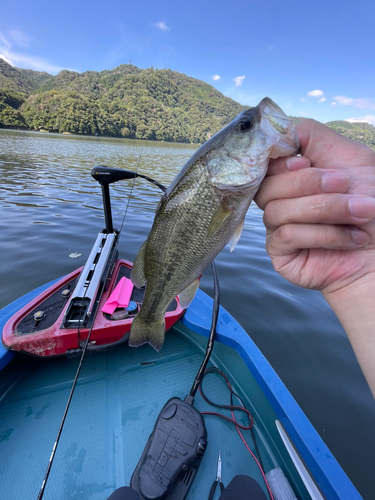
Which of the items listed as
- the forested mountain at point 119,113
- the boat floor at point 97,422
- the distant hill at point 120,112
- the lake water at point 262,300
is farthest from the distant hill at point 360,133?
the distant hill at point 120,112

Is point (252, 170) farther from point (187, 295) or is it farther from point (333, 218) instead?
point (187, 295)

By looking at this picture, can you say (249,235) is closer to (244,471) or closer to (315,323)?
(315,323)

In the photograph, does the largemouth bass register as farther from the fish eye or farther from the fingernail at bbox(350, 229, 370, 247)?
the fingernail at bbox(350, 229, 370, 247)

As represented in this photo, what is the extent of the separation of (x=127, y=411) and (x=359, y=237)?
9.81ft

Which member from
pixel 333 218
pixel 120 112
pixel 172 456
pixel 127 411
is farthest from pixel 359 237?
→ pixel 120 112

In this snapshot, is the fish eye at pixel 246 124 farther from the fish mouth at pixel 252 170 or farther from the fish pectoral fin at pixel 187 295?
the fish pectoral fin at pixel 187 295

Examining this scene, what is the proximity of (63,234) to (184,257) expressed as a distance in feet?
23.7

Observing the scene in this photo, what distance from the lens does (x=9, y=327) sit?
2.71 metres

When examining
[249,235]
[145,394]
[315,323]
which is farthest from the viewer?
[249,235]

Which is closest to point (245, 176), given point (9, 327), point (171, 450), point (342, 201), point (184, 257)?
point (342, 201)

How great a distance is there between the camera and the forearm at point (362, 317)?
51.2 inches

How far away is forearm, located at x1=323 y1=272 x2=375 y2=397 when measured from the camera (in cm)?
130

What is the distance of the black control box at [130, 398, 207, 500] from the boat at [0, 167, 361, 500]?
0.04ft

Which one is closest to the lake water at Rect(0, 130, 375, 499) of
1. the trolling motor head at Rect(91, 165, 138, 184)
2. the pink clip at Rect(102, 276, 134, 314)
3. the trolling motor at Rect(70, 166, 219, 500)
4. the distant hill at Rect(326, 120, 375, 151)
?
the trolling motor head at Rect(91, 165, 138, 184)
